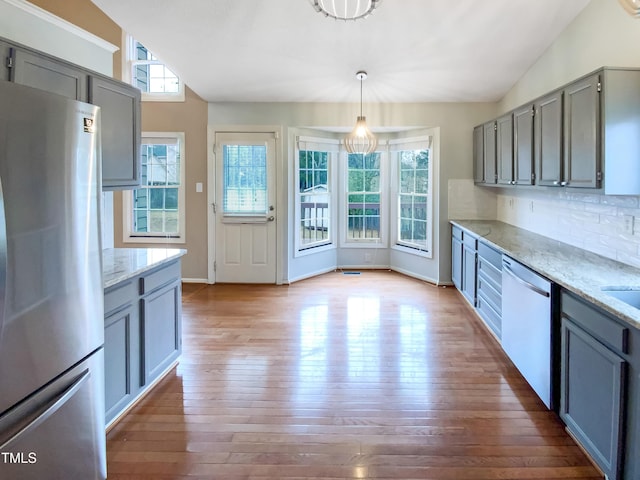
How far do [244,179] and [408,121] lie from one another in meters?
2.29

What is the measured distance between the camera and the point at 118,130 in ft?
9.71

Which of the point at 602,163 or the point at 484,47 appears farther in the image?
the point at 484,47

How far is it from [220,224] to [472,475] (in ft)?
14.8

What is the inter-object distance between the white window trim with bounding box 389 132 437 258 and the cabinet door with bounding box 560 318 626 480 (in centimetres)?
362

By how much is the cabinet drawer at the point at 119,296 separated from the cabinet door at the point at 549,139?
9.51 ft

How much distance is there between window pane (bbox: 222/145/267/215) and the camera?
18.6 feet

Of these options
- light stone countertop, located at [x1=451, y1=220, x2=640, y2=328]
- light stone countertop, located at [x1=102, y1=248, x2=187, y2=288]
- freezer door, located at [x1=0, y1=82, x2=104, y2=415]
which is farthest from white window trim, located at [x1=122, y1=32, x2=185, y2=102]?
freezer door, located at [x1=0, y1=82, x2=104, y2=415]

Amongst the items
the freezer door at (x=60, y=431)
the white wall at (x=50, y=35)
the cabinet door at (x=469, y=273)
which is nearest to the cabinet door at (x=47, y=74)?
the white wall at (x=50, y=35)

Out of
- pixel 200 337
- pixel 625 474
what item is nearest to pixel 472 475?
pixel 625 474

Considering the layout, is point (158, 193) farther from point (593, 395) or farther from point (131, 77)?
point (593, 395)

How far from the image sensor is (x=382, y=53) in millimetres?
4305

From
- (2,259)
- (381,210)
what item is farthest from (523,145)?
(2,259)

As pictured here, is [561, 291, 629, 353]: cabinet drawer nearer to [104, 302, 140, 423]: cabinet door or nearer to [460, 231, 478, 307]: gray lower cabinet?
[460, 231, 478, 307]: gray lower cabinet

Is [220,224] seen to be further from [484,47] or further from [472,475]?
[472,475]
